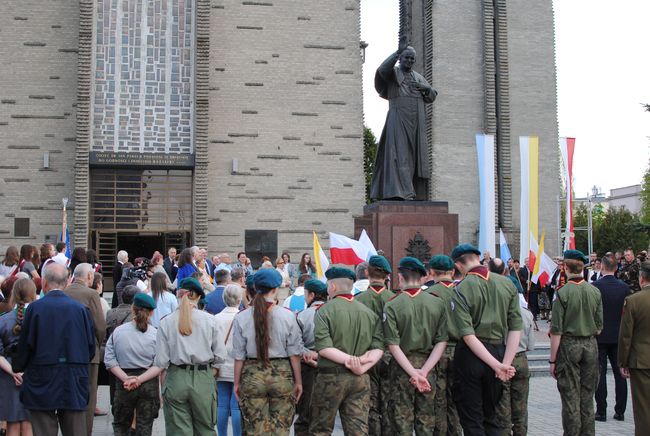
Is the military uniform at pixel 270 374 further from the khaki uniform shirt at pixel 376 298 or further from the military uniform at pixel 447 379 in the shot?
the military uniform at pixel 447 379

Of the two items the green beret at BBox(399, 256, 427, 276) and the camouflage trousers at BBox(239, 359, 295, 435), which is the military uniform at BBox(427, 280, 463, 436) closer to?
the green beret at BBox(399, 256, 427, 276)

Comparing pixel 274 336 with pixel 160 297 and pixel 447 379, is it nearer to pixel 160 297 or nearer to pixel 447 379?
pixel 447 379

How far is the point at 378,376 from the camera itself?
7066 millimetres

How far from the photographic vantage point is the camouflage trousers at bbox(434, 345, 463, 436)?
6.68 meters

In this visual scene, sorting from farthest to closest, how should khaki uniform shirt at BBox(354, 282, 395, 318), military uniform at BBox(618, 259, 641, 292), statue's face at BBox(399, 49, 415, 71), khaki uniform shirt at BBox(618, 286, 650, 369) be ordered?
military uniform at BBox(618, 259, 641, 292)
statue's face at BBox(399, 49, 415, 71)
khaki uniform shirt at BBox(618, 286, 650, 369)
khaki uniform shirt at BBox(354, 282, 395, 318)

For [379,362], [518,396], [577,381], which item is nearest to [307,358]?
[379,362]

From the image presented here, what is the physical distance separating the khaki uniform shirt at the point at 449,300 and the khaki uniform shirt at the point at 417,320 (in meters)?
0.07

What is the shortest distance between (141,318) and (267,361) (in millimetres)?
1521

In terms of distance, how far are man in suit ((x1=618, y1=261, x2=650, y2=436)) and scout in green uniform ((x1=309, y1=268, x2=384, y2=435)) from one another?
A: 9.35 feet

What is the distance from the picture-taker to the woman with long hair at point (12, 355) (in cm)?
657

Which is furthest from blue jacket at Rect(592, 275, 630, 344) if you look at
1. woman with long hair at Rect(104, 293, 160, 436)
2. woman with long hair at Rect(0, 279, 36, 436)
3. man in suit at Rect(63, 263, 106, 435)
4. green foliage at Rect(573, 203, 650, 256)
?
green foliage at Rect(573, 203, 650, 256)

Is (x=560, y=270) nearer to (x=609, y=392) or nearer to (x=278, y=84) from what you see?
(x=609, y=392)

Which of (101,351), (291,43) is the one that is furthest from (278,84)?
(101,351)

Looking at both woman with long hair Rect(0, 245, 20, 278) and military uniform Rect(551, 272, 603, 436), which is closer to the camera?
military uniform Rect(551, 272, 603, 436)
